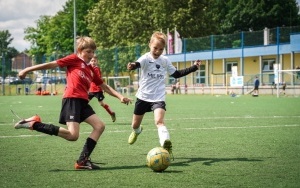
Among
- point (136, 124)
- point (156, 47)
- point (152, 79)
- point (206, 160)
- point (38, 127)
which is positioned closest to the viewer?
point (38, 127)

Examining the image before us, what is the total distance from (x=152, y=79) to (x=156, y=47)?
61cm

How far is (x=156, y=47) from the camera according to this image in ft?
27.5

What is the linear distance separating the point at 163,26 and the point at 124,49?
30.2 ft

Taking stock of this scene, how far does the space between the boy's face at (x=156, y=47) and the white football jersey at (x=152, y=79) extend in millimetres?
155

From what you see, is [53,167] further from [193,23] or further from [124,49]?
[193,23]

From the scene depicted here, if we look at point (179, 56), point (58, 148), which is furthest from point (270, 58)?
point (58, 148)

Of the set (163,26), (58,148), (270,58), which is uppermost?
(163,26)

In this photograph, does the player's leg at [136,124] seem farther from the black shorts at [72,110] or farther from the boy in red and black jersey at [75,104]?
the black shorts at [72,110]

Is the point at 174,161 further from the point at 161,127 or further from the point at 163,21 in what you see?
the point at 163,21

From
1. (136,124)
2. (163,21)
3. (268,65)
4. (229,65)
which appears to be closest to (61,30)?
(163,21)

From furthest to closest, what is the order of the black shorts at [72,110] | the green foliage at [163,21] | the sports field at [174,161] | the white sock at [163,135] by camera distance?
the green foliage at [163,21] < the white sock at [163,135] < the black shorts at [72,110] < the sports field at [174,161]

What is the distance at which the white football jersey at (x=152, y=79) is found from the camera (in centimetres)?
865

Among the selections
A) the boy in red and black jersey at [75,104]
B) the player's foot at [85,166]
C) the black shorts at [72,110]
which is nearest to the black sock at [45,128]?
the boy in red and black jersey at [75,104]

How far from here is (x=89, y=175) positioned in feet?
21.6
